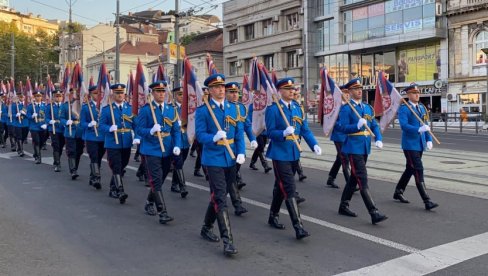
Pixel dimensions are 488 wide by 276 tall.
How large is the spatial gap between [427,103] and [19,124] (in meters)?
31.3

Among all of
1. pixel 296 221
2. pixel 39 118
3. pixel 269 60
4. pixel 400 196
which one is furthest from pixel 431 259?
pixel 269 60

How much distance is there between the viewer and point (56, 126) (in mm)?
12672

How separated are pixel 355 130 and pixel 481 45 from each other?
3220cm

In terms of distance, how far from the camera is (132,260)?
217 inches

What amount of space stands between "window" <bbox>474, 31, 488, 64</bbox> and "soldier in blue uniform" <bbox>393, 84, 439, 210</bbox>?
30065mm

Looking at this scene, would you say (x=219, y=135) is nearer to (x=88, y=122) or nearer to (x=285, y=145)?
(x=285, y=145)

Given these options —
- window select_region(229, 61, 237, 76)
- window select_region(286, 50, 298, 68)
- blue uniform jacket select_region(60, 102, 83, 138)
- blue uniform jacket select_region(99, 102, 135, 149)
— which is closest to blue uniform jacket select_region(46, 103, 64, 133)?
blue uniform jacket select_region(60, 102, 83, 138)

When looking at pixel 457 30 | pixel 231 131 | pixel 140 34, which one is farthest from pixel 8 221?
pixel 140 34

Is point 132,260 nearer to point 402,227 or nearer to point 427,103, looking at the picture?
point 402,227

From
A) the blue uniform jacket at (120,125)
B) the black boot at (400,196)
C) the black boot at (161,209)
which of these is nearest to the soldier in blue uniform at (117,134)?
the blue uniform jacket at (120,125)

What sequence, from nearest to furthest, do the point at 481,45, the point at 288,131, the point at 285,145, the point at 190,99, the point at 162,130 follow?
1. the point at 288,131
2. the point at 285,145
3. the point at 190,99
4. the point at 162,130
5. the point at 481,45

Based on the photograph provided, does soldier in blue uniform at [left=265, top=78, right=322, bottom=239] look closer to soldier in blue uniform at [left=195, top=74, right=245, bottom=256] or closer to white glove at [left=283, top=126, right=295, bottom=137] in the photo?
white glove at [left=283, top=126, right=295, bottom=137]

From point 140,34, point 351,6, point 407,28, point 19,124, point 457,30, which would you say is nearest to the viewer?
point 19,124

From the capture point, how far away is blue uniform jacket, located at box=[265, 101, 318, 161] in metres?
6.52
